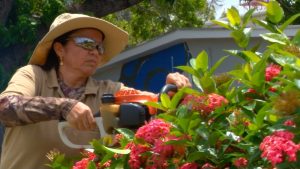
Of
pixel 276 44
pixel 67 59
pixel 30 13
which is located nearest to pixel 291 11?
pixel 30 13

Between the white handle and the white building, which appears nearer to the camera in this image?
the white handle

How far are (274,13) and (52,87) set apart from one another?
144cm

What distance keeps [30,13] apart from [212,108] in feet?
29.0

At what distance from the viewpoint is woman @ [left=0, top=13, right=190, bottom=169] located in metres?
2.83

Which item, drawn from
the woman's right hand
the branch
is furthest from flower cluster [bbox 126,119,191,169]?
the branch

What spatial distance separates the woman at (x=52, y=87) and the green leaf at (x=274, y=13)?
988 mm

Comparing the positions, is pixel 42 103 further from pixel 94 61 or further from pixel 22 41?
pixel 22 41

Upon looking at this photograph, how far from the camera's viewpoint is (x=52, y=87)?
10.4 feet

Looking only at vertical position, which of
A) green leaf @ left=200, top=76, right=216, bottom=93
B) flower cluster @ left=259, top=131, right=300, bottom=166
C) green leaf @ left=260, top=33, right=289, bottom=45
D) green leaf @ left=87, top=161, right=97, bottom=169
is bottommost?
green leaf @ left=87, top=161, right=97, bottom=169

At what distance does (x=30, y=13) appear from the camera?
1034cm

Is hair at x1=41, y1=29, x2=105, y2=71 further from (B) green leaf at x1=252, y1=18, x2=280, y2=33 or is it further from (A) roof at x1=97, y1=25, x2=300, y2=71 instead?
(A) roof at x1=97, y1=25, x2=300, y2=71

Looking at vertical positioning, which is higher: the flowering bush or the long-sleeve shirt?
the flowering bush

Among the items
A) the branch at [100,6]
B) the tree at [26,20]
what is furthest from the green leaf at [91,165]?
the branch at [100,6]

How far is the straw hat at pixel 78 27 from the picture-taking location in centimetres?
318
